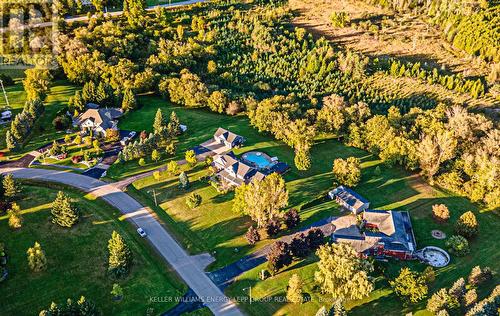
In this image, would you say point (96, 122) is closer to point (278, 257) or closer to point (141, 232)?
point (141, 232)

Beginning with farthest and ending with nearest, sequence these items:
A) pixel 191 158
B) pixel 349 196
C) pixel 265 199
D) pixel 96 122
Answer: pixel 96 122, pixel 191 158, pixel 349 196, pixel 265 199

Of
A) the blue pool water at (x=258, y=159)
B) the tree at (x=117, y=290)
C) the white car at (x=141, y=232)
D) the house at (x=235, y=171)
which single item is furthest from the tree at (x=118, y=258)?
the blue pool water at (x=258, y=159)

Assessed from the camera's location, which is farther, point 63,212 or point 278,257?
point 63,212

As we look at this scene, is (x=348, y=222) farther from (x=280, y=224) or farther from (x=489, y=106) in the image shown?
(x=489, y=106)

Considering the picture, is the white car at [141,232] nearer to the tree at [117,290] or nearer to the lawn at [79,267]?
the lawn at [79,267]

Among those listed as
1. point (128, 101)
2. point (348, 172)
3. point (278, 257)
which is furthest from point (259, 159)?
point (128, 101)
